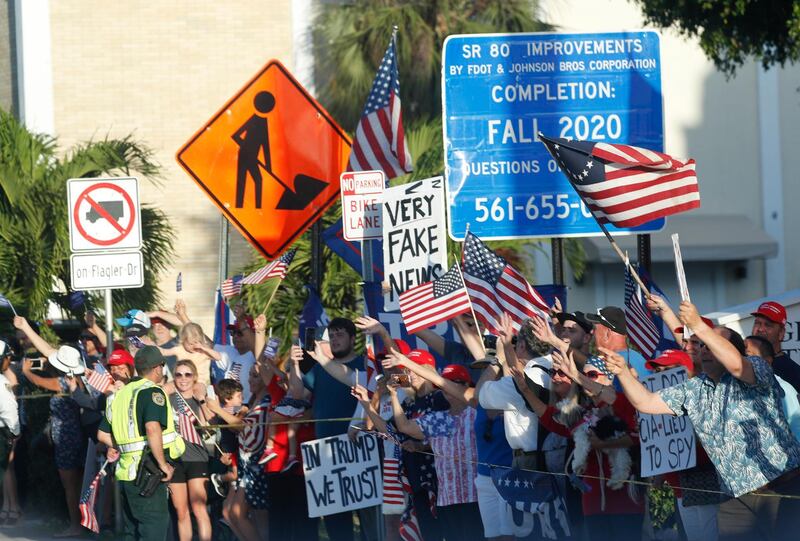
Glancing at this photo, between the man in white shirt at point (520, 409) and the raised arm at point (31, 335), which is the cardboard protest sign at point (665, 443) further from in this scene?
the raised arm at point (31, 335)

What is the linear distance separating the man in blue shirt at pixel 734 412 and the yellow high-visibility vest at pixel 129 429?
162 inches

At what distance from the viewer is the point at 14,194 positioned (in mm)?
17125

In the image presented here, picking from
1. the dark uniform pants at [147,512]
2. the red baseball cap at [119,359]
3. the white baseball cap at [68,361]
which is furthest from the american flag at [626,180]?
the white baseball cap at [68,361]

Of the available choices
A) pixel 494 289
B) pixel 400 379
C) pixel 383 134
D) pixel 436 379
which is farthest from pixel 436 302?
pixel 383 134

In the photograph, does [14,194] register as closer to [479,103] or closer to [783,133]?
[479,103]

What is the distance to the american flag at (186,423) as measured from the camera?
1077 centimetres

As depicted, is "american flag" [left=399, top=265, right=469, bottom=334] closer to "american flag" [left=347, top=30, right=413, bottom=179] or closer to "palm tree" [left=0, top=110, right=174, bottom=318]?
"american flag" [left=347, top=30, right=413, bottom=179]

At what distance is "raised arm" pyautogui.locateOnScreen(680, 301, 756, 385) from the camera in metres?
6.62

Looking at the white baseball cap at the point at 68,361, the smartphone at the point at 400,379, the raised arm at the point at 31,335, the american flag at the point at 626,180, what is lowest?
the smartphone at the point at 400,379

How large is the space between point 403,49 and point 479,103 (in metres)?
13.5

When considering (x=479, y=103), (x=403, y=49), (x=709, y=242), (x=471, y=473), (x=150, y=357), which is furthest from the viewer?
(x=709, y=242)

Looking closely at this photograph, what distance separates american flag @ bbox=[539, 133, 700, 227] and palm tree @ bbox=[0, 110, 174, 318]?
8.54 meters

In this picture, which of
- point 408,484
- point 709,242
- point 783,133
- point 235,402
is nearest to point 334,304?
point 235,402

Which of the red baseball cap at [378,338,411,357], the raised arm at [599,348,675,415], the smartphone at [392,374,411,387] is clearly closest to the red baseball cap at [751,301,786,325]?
the raised arm at [599,348,675,415]
